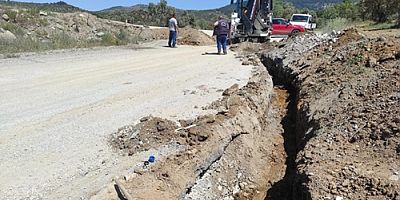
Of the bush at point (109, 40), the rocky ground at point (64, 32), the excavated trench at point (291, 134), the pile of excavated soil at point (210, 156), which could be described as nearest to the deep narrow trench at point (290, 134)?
the excavated trench at point (291, 134)

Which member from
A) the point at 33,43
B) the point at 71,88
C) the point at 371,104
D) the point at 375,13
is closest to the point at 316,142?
the point at 371,104

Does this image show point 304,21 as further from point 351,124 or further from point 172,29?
point 351,124

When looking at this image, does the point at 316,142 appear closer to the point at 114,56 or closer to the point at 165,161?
the point at 165,161

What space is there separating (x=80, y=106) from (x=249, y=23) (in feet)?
55.0

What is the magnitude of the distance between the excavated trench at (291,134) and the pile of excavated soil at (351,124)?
4 centimetres

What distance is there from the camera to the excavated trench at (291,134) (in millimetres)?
6254

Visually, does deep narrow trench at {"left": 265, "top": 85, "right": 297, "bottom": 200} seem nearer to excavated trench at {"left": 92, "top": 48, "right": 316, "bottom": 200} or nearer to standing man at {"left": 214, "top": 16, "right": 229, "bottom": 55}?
excavated trench at {"left": 92, "top": 48, "right": 316, "bottom": 200}

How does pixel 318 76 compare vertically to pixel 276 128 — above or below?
above

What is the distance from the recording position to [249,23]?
24.7m

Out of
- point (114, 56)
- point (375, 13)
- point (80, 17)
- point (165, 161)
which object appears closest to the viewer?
point (165, 161)

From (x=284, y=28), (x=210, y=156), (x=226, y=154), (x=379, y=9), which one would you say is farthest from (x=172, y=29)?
(x=379, y=9)

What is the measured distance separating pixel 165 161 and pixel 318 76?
20.1ft

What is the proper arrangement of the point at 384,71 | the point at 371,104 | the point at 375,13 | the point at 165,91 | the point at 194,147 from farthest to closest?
1. the point at 375,13
2. the point at 165,91
3. the point at 384,71
4. the point at 371,104
5. the point at 194,147

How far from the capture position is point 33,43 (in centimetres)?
2005
